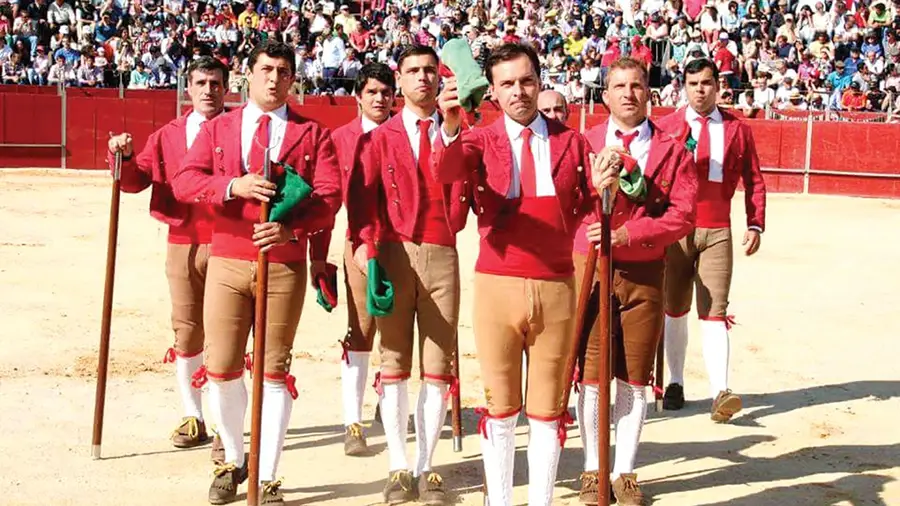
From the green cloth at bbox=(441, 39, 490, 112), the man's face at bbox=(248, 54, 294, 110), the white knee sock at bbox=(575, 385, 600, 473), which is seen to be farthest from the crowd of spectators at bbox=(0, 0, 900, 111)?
the green cloth at bbox=(441, 39, 490, 112)

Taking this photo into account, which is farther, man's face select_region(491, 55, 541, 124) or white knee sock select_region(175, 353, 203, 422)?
white knee sock select_region(175, 353, 203, 422)

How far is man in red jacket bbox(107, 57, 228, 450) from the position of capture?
6512mm

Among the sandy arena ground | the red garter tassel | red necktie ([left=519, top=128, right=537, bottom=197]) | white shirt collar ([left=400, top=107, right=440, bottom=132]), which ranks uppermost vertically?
white shirt collar ([left=400, top=107, right=440, bottom=132])

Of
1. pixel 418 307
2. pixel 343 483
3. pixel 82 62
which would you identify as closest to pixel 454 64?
pixel 418 307

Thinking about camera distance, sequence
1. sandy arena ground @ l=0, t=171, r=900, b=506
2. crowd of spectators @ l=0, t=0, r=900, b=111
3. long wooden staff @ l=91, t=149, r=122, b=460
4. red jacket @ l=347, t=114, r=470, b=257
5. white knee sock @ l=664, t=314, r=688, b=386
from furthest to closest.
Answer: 1. crowd of spectators @ l=0, t=0, r=900, b=111
2. white knee sock @ l=664, t=314, r=688, b=386
3. long wooden staff @ l=91, t=149, r=122, b=460
4. sandy arena ground @ l=0, t=171, r=900, b=506
5. red jacket @ l=347, t=114, r=470, b=257

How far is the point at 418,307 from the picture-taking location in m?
5.89

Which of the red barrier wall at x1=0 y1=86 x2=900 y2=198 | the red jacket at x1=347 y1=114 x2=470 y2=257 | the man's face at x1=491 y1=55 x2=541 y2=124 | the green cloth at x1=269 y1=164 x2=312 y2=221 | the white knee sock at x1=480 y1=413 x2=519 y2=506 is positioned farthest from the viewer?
the red barrier wall at x1=0 y1=86 x2=900 y2=198

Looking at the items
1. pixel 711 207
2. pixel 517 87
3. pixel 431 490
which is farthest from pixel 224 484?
pixel 711 207

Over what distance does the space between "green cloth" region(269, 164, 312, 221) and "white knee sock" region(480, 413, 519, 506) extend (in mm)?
1149

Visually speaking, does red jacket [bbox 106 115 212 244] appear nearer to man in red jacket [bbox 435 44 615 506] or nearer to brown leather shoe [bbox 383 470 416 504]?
brown leather shoe [bbox 383 470 416 504]

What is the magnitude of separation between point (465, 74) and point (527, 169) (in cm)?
73

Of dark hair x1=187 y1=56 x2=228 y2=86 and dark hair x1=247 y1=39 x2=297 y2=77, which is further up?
dark hair x1=247 y1=39 x2=297 y2=77

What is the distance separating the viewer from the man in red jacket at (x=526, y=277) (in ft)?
16.1

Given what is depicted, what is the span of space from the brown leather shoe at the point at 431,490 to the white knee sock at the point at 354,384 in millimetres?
957
